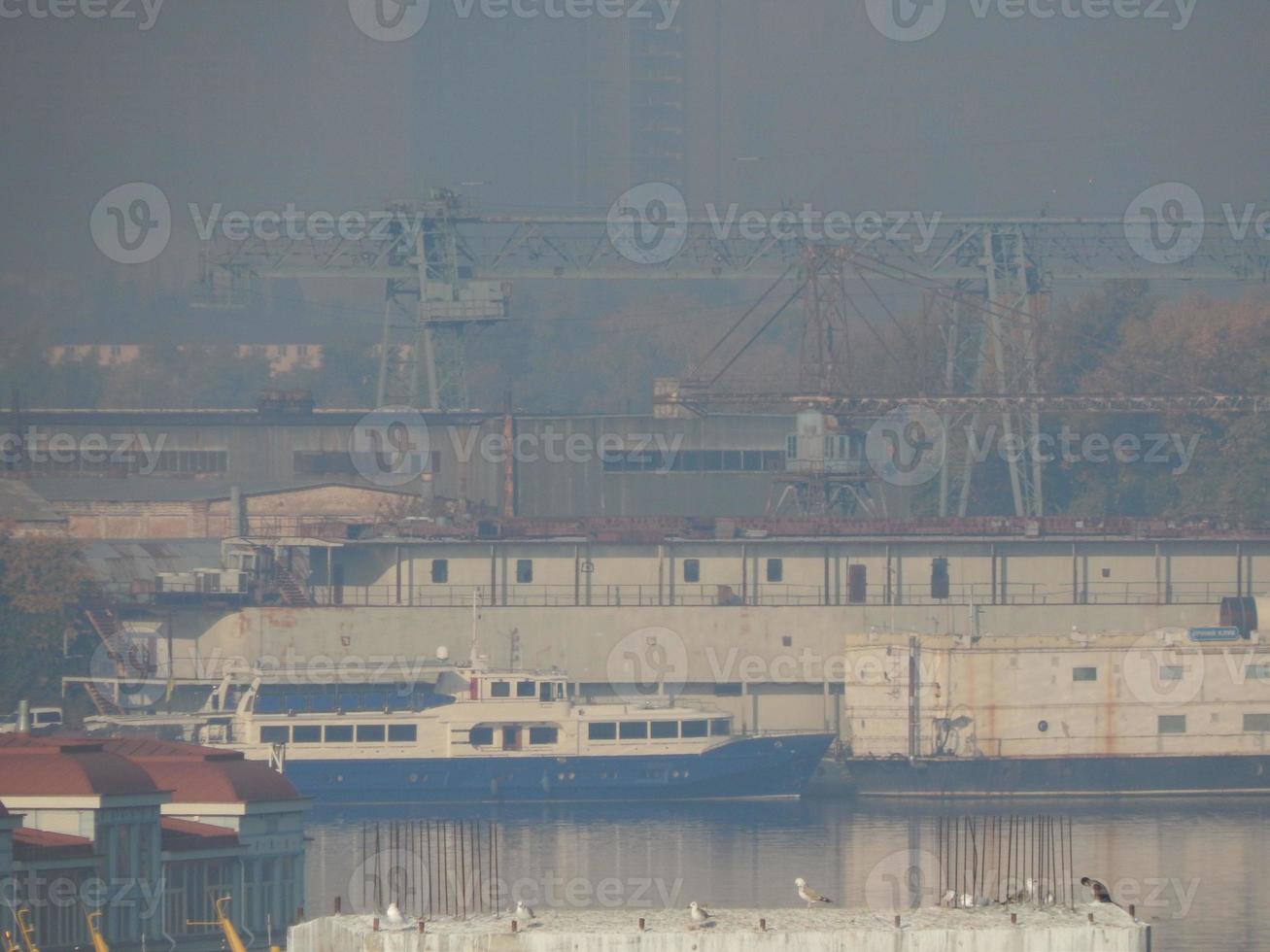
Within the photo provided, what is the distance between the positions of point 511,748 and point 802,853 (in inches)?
505

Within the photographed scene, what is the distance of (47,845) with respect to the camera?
36219 millimetres

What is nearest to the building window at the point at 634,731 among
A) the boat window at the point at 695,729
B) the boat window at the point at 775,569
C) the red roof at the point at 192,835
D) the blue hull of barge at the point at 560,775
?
the blue hull of barge at the point at 560,775

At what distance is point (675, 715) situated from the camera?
66.4 m

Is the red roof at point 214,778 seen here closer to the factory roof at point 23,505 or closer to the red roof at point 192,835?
the red roof at point 192,835

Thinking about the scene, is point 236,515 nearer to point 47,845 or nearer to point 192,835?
point 192,835

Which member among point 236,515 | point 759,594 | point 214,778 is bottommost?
point 214,778

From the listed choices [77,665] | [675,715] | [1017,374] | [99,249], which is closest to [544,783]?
[675,715]

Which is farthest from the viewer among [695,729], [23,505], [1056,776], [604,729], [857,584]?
[23,505]

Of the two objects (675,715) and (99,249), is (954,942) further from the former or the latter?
(99,249)

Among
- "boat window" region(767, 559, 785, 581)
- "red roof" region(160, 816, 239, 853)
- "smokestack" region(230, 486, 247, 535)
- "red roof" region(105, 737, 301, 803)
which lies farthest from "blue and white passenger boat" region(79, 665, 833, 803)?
"red roof" region(160, 816, 239, 853)

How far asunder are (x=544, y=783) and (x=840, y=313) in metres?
26.6

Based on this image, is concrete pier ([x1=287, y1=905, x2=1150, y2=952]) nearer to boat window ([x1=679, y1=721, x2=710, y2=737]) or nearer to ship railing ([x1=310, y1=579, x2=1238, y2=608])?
boat window ([x1=679, y1=721, x2=710, y2=737])

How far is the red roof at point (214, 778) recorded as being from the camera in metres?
40.6

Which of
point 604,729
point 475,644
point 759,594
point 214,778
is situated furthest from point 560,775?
point 214,778
